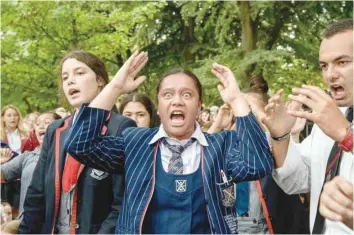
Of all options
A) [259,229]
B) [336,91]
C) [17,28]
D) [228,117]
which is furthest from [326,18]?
[336,91]

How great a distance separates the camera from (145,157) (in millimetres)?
2621

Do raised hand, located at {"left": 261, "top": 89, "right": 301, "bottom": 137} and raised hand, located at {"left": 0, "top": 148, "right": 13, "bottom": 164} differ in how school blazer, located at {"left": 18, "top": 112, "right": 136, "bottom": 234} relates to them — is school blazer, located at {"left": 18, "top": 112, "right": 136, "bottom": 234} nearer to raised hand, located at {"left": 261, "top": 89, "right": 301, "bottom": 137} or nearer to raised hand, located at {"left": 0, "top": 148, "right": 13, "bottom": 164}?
raised hand, located at {"left": 261, "top": 89, "right": 301, "bottom": 137}

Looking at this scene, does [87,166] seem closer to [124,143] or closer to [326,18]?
[124,143]

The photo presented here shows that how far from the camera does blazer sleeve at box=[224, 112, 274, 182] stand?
2.56m

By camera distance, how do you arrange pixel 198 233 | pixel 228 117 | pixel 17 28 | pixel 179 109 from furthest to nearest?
pixel 17 28 < pixel 228 117 < pixel 179 109 < pixel 198 233

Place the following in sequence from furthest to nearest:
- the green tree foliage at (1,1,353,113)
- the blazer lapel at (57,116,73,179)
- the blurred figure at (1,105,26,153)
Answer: the green tree foliage at (1,1,353,113) → the blurred figure at (1,105,26,153) → the blazer lapel at (57,116,73,179)

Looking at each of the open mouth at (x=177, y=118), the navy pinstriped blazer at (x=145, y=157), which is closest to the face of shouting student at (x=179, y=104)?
the open mouth at (x=177, y=118)

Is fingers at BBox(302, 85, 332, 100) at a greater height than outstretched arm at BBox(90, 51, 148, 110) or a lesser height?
lesser

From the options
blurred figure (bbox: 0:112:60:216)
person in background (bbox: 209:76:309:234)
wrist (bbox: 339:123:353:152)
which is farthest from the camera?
blurred figure (bbox: 0:112:60:216)

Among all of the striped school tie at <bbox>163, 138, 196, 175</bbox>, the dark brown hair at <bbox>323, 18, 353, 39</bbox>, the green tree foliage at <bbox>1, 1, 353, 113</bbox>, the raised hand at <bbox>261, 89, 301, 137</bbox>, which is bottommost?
the striped school tie at <bbox>163, 138, 196, 175</bbox>

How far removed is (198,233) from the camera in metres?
2.49

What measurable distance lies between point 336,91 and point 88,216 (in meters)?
1.48

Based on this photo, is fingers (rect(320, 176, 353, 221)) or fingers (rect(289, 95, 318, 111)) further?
fingers (rect(289, 95, 318, 111))

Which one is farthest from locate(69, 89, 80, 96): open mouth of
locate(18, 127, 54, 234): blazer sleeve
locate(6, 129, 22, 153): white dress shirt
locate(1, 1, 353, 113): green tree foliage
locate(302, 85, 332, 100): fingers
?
locate(1, 1, 353, 113): green tree foliage
